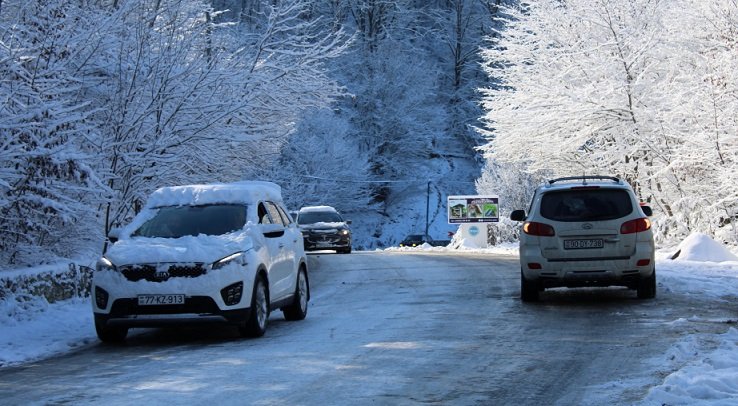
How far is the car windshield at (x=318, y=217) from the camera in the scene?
3803cm

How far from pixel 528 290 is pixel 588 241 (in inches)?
46.5

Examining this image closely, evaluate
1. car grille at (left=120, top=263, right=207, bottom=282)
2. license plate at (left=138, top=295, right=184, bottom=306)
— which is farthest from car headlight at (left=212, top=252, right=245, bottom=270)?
license plate at (left=138, top=295, right=184, bottom=306)

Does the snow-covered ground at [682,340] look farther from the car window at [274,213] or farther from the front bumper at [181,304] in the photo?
the car window at [274,213]

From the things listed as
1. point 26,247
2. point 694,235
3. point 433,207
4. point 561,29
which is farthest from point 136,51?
point 433,207

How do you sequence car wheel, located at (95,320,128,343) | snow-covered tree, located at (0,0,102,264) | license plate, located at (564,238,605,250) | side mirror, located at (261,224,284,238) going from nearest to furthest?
car wheel, located at (95,320,128,343) < side mirror, located at (261,224,284,238) < snow-covered tree, located at (0,0,102,264) < license plate, located at (564,238,605,250)

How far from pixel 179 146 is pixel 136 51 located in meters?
2.09

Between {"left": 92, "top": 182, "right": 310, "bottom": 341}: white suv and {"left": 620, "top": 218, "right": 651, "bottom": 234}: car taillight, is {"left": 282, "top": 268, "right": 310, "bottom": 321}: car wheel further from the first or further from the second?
{"left": 620, "top": 218, "right": 651, "bottom": 234}: car taillight

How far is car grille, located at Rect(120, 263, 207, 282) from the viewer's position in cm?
1115

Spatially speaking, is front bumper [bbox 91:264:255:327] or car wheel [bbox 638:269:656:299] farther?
car wheel [bbox 638:269:656:299]

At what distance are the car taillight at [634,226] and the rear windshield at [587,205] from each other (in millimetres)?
154

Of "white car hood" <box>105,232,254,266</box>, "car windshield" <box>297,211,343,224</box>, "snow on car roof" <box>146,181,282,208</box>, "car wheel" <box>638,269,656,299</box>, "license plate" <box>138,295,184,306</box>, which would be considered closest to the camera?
"license plate" <box>138,295,184,306</box>

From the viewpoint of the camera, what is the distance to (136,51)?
19656mm

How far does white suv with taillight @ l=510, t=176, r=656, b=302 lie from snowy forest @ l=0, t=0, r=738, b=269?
20.6 feet

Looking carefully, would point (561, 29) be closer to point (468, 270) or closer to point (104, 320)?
point (468, 270)
